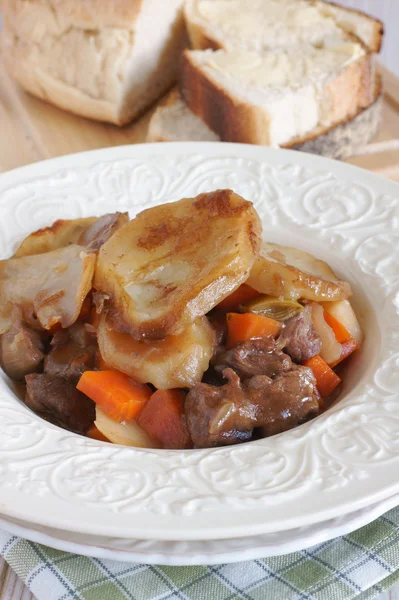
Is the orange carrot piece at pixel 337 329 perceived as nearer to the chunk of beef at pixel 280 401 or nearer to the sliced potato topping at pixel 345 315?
the sliced potato topping at pixel 345 315

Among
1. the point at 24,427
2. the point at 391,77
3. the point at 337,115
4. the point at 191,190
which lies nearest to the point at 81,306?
the point at 24,427

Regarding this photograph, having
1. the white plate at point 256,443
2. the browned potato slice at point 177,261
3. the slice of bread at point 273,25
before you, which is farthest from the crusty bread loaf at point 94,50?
the browned potato slice at point 177,261

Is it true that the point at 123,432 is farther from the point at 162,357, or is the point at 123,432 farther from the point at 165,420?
the point at 162,357

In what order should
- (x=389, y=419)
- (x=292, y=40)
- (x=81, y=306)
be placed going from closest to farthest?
(x=389, y=419), (x=81, y=306), (x=292, y=40)

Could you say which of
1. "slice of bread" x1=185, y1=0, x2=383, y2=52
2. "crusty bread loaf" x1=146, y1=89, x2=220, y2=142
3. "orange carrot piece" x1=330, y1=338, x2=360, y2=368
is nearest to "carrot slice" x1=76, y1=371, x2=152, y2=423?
"orange carrot piece" x1=330, y1=338, x2=360, y2=368

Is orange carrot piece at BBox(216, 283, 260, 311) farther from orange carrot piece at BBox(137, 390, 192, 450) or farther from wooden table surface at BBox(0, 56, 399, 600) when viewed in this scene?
wooden table surface at BBox(0, 56, 399, 600)

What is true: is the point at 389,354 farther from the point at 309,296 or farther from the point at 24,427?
the point at 24,427
